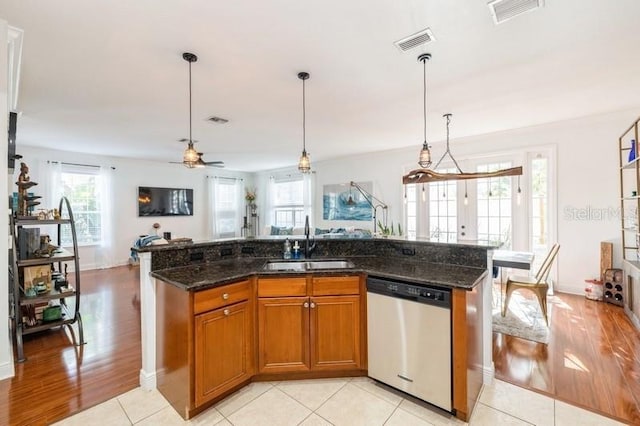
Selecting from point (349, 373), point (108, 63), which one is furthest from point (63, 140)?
point (349, 373)

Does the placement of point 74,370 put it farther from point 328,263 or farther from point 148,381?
point 328,263

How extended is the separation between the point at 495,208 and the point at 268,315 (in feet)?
14.5

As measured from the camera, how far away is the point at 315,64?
8.05ft

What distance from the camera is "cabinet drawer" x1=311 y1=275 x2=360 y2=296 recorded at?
212 cm

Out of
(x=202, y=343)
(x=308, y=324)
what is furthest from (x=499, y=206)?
(x=202, y=343)

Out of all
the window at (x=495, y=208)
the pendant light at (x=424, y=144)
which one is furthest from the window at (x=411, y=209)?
the pendant light at (x=424, y=144)

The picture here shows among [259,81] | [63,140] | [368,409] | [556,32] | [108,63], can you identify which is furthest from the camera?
[63,140]

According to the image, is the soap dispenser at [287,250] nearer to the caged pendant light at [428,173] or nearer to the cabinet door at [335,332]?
the cabinet door at [335,332]

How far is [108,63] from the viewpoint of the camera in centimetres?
241

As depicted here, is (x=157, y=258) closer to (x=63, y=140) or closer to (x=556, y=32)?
(x=556, y=32)

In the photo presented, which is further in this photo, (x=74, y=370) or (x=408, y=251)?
(x=408, y=251)

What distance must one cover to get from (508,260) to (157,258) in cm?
343

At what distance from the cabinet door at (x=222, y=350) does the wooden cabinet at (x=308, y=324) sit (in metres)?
0.11

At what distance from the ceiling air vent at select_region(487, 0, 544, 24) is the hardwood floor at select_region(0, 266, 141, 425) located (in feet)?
11.8
